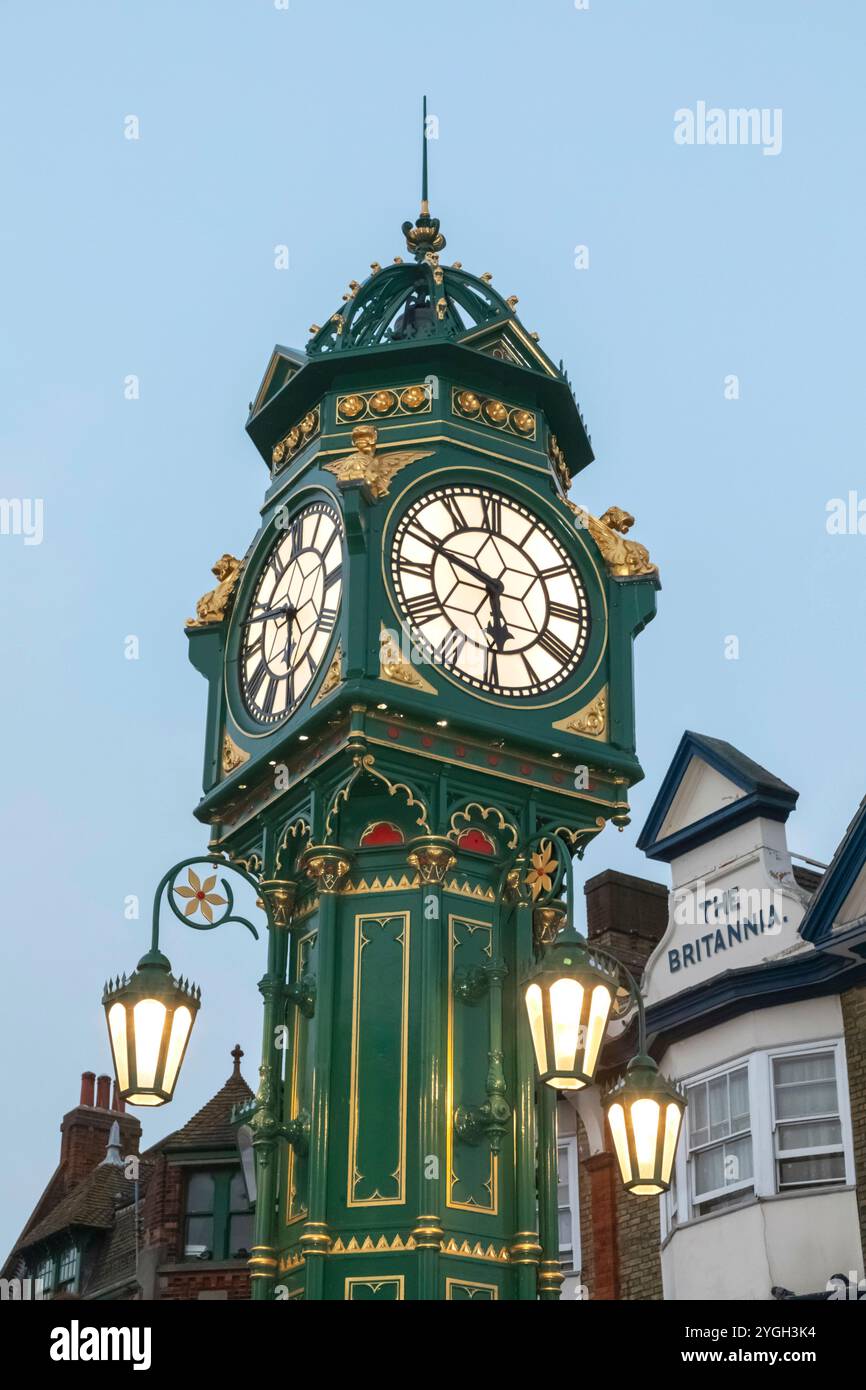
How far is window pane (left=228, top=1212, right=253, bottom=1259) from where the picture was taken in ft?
122

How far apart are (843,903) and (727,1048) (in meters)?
2.45

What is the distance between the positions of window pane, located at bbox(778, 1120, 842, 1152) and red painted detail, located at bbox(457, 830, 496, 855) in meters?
10.5

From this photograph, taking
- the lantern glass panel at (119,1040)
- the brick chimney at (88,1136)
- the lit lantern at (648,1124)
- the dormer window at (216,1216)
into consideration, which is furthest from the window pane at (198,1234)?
Answer: the lit lantern at (648,1124)

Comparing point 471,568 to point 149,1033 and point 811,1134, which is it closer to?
point 149,1033

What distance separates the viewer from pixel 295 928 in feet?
44.5

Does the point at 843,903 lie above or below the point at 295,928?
above

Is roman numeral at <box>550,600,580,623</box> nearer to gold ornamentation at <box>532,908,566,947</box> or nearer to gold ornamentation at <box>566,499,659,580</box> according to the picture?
gold ornamentation at <box>566,499,659,580</box>

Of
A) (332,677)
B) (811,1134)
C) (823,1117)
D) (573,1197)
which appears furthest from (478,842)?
(573,1197)

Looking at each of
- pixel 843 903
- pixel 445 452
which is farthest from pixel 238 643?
pixel 843 903

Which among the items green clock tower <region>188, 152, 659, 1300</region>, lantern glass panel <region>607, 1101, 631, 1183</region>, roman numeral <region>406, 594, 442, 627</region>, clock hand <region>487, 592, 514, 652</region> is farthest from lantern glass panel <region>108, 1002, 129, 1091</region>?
clock hand <region>487, 592, 514, 652</region>

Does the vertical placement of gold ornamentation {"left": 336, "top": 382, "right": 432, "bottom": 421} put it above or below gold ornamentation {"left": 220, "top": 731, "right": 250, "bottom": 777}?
above

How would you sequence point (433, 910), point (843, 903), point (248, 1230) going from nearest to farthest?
point (433, 910), point (843, 903), point (248, 1230)
